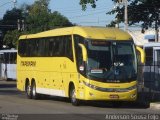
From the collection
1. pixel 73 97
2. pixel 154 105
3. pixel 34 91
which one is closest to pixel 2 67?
pixel 34 91

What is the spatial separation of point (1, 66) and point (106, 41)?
3322cm

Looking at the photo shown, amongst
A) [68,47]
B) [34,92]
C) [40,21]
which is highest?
[68,47]

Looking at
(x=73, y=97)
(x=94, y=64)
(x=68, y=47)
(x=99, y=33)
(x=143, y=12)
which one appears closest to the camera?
(x=94, y=64)

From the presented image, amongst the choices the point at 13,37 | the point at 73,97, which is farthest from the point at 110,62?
the point at 13,37

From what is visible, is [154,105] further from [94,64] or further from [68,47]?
[68,47]

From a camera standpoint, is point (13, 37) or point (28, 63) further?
point (13, 37)

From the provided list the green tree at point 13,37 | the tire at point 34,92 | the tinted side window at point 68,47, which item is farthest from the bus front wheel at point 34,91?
the green tree at point 13,37

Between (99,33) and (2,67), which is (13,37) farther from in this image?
(99,33)

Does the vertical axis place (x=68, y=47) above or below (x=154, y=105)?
above

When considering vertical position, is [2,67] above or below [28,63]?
below

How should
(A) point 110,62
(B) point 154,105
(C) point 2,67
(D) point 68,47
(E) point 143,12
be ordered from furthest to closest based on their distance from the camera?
(C) point 2,67
(E) point 143,12
(D) point 68,47
(B) point 154,105
(A) point 110,62

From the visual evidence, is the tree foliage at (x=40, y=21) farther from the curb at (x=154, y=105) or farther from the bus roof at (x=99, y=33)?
the curb at (x=154, y=105)

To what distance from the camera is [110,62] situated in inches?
914

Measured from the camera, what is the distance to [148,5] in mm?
38188
